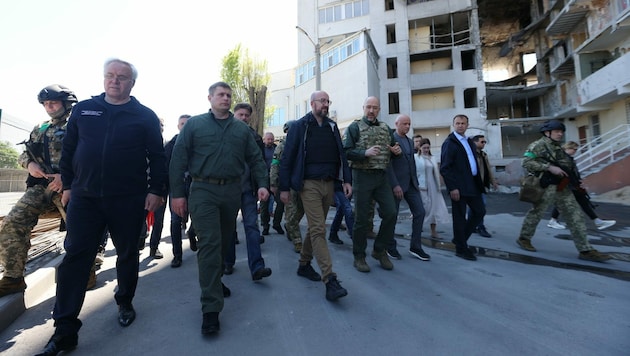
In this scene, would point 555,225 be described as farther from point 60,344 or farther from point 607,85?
point 607,85

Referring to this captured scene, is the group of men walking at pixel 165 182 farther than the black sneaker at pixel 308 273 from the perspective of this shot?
No

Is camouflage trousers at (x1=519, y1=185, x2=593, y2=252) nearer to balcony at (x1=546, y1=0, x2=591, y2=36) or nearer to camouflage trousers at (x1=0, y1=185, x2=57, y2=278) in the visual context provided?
camouflage trousers at (x1=0, y1=185, x2=57, y2=278)

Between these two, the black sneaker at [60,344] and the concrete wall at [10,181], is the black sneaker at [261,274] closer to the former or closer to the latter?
the black sneaker at [60,344]

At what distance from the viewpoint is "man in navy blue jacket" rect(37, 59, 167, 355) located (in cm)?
209

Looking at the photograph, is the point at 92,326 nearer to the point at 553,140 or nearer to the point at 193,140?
the point at 193,140

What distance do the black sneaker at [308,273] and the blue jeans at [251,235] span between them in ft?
1.55

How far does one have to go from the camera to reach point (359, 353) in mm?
1880

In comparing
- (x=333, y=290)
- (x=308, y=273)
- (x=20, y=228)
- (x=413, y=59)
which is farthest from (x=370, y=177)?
(x=413, y=59)

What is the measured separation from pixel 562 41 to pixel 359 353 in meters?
29.5

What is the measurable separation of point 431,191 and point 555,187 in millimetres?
1836

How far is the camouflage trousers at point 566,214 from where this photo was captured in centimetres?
396

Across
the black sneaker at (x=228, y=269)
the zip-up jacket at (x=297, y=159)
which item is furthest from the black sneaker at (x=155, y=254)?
the zip-up jacket at (x=297, y=159)

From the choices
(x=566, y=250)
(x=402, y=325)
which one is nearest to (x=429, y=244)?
(x=566, y=250)

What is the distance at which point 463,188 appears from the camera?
165 inches
